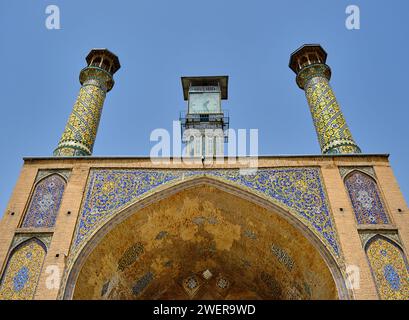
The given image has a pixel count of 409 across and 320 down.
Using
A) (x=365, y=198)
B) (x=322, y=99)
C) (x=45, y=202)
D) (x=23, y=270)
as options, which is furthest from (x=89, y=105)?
(x=365, y=198)

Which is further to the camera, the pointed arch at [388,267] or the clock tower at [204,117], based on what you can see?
the clock tower at [204,117]

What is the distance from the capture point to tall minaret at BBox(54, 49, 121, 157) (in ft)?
29.3

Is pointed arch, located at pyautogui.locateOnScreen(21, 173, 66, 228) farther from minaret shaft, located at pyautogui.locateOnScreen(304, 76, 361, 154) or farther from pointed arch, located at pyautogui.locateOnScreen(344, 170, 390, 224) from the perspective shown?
minaret shaft, located at pyautogui.locateOnScreen(304, 76, 361, 154)

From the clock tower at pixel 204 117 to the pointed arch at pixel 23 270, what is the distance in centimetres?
354

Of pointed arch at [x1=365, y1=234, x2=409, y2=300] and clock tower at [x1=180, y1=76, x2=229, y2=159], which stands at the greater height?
clock tower at [x1=180, y1=76, x2=229, y2=159]

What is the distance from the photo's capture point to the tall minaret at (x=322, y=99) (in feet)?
29.1

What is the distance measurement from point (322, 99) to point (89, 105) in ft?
16.4

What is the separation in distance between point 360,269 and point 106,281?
3.76 meters

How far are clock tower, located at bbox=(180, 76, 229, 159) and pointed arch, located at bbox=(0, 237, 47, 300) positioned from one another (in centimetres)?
354

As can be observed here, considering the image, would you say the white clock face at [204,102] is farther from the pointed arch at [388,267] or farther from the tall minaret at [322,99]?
the pointed arch at [388,267]

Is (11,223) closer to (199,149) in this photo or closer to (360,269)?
(199,149)

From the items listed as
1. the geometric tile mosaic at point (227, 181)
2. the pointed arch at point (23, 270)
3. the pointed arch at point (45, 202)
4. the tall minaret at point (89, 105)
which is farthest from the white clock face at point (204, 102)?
the pointed arch at point (23, 270)

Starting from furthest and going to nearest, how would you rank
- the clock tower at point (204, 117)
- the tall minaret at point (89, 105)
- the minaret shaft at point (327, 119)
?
the clock tower at point (204, 117) → the tall minaret at point (89, 105) → the minaret shaft at point (327, 119)

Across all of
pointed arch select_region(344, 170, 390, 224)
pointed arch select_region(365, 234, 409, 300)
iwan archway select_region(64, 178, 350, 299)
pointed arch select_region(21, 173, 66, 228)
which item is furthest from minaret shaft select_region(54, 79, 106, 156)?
pointed arch select_region(365, 234, 409, 300)
